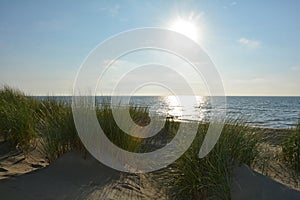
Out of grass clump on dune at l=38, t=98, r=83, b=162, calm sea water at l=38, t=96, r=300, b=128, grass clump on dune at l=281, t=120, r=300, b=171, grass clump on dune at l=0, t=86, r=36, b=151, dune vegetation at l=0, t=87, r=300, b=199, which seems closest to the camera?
dune vegetation at l=0, t=87, r=300, b=199

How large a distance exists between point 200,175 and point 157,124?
5.00 metres

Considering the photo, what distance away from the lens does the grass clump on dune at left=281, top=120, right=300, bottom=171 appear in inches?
230

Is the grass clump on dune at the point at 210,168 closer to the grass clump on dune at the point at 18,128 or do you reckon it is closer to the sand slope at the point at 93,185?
the sand slope at the point at 93,185

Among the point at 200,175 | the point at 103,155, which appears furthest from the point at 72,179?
the point at 200,175

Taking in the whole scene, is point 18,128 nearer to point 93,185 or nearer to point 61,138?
point 61,138

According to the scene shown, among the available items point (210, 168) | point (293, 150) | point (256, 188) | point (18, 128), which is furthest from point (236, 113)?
point (18, 128)

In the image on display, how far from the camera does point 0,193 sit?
3811mm

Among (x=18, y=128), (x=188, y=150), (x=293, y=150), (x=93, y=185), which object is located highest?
(x=18, y=128)

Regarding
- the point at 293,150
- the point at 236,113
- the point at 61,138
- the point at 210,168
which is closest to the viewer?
the point at 210,168

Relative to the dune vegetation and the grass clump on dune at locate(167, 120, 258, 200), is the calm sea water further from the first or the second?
the grass clump on dune at locate(167, 120, 258, 200)

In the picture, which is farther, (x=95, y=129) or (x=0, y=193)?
(x=95, y=129)

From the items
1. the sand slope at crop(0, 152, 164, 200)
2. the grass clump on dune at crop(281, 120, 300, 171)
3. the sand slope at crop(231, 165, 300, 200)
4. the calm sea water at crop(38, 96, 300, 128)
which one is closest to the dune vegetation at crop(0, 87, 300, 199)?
the grass clump on dune at crop(281, 120, 300, 171)

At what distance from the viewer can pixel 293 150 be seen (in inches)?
234

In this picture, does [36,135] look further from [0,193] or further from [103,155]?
[0,193]
